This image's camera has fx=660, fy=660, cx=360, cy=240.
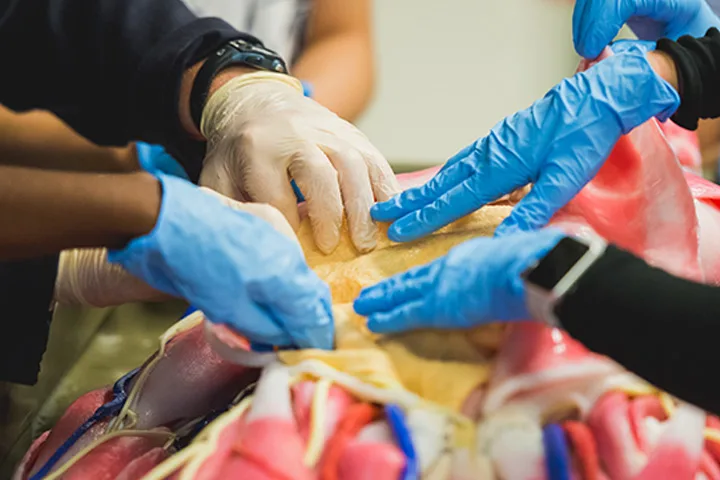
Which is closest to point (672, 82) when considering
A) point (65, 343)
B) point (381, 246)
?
point (381, 246)

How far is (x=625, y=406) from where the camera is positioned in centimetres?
62

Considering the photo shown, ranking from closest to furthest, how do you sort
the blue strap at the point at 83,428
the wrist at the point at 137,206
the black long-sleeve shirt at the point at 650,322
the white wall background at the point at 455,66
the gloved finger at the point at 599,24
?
the black long-sleeve shirt at the point at 650,322
the wrist at the point at 137,206
the blue strap at the point at 83,428
the gloved finger at the point at 599,24
the white wall background at the point at 455,66

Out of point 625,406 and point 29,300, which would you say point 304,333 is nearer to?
point 625,406

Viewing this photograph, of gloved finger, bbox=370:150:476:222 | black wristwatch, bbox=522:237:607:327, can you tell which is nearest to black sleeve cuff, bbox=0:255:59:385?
gloved finger, bbox=370:150:476:222

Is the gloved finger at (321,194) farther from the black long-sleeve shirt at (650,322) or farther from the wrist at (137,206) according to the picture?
the black long-sleeve shirt at (650,322)

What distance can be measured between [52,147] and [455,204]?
0.73m

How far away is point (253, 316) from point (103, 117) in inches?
30.7

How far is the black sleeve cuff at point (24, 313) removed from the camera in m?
0.99

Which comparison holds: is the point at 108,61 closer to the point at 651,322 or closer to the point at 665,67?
the point at 665,67

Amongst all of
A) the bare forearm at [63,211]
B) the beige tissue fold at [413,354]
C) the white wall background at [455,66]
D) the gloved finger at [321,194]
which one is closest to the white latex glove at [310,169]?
the gloved finger at [321,194]

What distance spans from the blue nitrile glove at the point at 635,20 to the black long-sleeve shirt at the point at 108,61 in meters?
0.59

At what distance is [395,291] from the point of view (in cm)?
73

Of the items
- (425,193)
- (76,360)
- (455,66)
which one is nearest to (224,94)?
(425,193)

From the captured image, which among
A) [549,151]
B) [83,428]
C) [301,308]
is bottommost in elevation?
[83,428]
